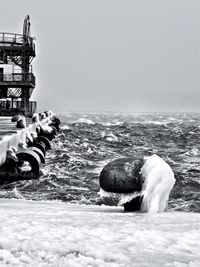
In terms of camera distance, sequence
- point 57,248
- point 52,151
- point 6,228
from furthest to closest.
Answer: point 52,151 < point 6,228 < point 57,248

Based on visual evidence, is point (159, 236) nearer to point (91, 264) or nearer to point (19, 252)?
point (91, 264)

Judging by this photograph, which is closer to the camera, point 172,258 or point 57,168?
point 172,258

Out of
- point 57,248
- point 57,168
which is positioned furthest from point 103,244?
point 57,168

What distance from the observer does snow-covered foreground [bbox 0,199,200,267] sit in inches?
162

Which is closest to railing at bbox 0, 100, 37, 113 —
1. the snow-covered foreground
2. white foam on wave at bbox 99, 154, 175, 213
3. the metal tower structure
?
the metal tower structure

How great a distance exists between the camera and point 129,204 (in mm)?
7168

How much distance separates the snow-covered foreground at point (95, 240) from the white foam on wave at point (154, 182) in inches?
21.2

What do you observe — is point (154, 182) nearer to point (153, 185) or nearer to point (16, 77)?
point (153, 185)

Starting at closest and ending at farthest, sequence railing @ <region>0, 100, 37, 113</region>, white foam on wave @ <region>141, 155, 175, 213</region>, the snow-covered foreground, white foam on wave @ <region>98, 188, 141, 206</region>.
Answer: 1. the snow-covered foreground
2. white foam on wave @ <region>141, 155, 175, 213</region>
3. white foam on wave @ <region>98, 188, 141, 206</region>
4. railing @ <region>0, 100, 37, 113</region>

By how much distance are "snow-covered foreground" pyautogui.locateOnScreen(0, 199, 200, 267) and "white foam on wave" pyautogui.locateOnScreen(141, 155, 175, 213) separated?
539 millimetres

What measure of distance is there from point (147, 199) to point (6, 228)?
2.64 meters

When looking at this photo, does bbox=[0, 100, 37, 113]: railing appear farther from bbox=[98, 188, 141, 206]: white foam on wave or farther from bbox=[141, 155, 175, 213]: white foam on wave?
bbox=[141, 155, 175, 213]: white foam on wave

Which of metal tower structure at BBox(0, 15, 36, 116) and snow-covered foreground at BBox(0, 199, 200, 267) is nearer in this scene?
snow-covered foreground at BBox(0, 199, 200, 267)

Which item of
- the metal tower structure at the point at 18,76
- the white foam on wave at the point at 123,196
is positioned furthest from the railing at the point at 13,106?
the white foam on wave at the point at 123,196
